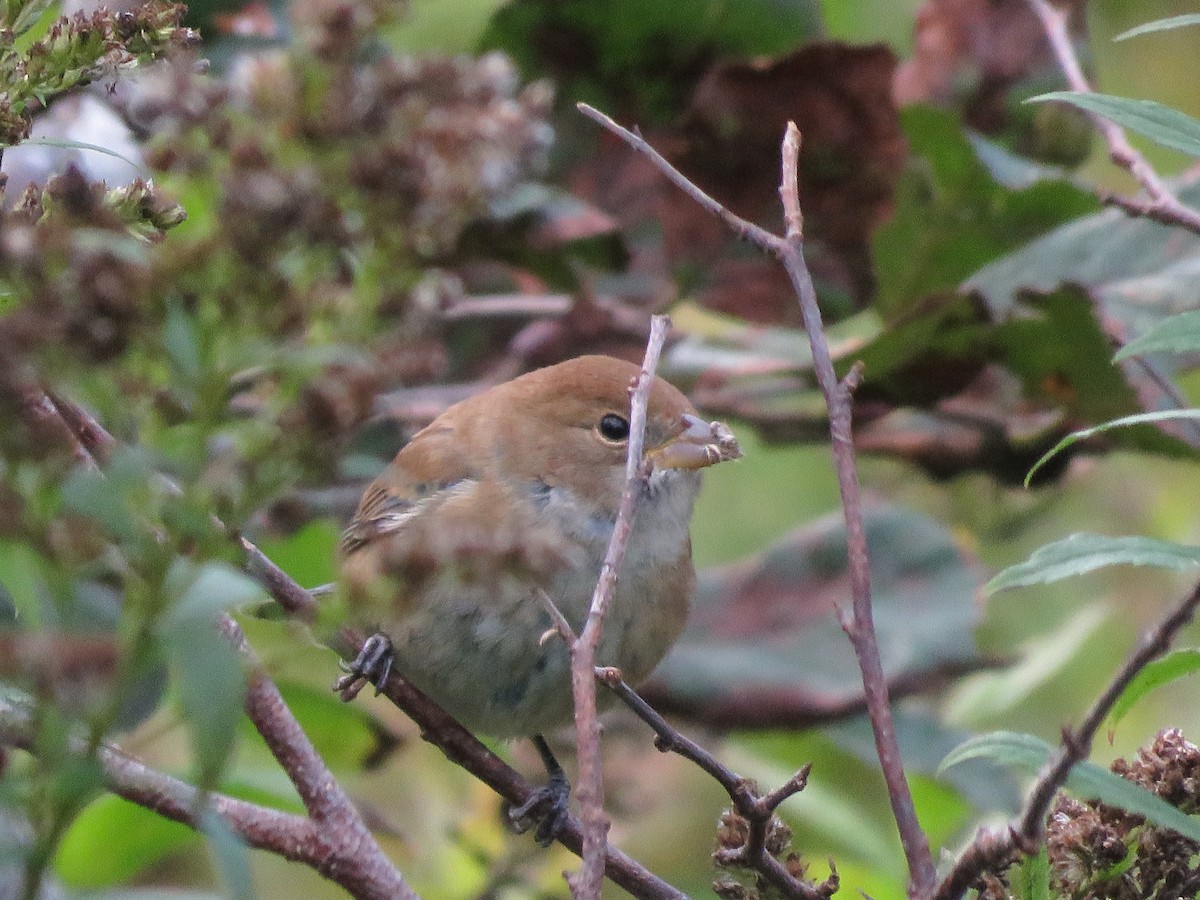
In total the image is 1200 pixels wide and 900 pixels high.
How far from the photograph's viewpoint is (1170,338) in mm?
1514

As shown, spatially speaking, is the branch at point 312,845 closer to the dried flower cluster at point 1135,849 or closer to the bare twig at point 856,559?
the bare twig at point 856,559

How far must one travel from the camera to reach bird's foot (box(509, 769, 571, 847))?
2458 millimetres

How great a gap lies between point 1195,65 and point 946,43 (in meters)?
2.72

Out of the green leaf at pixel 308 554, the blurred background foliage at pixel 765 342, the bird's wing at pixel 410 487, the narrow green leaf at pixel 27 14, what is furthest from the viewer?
the green leaf at pixel 308 554

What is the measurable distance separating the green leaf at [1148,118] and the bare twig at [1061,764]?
520 millimetres

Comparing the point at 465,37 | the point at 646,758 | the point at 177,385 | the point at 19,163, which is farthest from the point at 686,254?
the point at 177,385

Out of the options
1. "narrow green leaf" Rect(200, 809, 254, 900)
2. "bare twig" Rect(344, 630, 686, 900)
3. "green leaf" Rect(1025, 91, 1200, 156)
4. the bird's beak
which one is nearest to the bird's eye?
the bird's beak

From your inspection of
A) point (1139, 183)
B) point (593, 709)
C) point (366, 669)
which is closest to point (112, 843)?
point (366, 669)

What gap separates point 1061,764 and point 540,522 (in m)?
1.97

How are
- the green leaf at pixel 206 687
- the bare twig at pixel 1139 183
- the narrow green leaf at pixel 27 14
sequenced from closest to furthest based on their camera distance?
the green leaf at pixel 206 687, the narrow green leaf at pixel 27 14, the bare twig at pixel 1139 183

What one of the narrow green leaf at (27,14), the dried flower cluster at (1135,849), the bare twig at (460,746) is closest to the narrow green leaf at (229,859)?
the narrow green leaf at (27,14)

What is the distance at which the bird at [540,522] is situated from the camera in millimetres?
2959

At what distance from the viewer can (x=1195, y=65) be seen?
257 inches

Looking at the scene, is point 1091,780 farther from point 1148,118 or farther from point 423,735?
point 423,735
